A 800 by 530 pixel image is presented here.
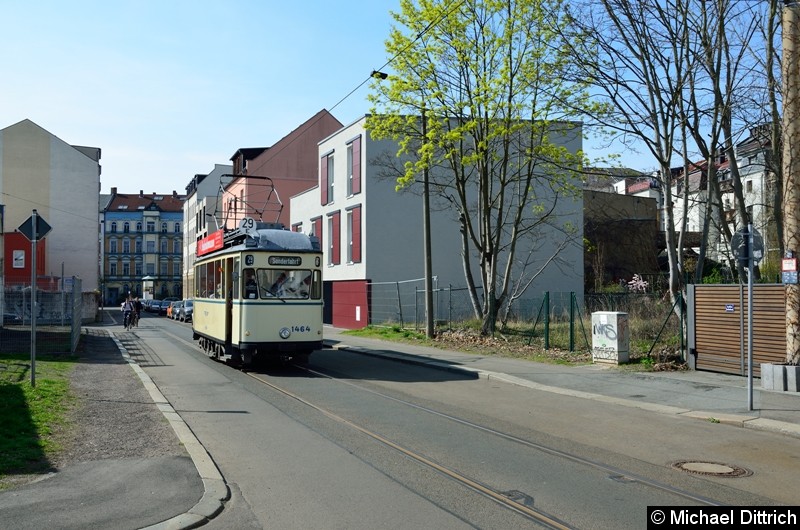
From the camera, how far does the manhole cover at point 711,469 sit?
7.70 meters

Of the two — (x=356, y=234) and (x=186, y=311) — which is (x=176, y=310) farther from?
(x=356, y=234)

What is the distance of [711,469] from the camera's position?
7.92m

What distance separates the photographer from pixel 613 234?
45719 millimetres

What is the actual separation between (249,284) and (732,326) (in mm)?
11040

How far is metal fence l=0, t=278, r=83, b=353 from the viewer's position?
2197cm

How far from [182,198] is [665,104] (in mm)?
110330

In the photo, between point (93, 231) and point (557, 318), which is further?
point (93, 231)

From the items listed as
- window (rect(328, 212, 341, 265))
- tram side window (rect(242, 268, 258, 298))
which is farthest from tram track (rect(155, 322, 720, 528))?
window (rect(328, 212, 341, 265))

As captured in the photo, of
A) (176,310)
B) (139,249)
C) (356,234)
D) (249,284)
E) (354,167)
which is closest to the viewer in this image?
(249,284)

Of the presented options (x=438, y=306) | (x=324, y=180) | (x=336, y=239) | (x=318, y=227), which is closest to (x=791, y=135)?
(x=438, y=306)

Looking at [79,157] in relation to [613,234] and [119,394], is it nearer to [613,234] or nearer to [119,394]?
[613,234]

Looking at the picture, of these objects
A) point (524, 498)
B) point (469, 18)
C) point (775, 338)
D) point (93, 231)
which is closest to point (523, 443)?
point (524, 498)

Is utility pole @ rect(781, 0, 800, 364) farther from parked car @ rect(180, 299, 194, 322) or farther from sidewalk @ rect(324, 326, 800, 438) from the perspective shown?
parked car @ rect(180, 299, 194, 322)

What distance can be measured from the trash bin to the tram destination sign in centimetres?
767
